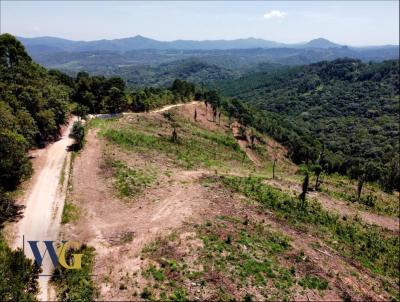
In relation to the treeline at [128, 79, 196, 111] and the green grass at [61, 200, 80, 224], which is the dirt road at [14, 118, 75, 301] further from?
the treeline at [128, 79, 196, 111]

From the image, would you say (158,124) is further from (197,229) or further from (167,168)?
(197,229)

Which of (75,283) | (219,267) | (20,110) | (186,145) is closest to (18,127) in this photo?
(20,110)

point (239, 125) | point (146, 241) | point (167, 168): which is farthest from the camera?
point (239, 125)

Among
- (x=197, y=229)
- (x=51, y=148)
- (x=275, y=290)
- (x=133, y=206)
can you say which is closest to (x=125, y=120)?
(x=51, y=148)

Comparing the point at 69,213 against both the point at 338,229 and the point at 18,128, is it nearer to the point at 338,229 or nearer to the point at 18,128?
the point at 18,128

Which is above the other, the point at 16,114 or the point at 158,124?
the point at 16,114

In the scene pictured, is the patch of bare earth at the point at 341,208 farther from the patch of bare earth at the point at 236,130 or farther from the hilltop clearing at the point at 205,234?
the patch of bare earth at the point at 236,130
